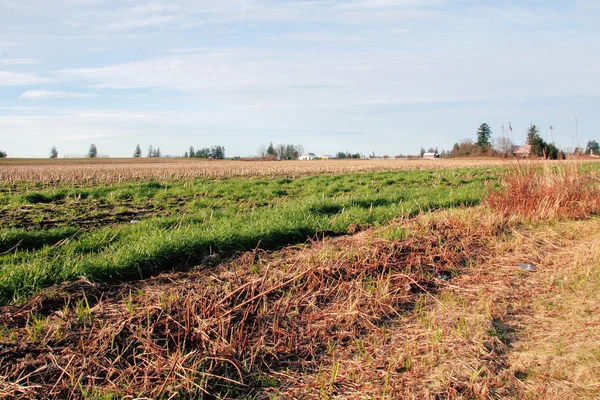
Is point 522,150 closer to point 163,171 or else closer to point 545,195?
point 545,195

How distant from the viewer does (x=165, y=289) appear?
4.60 m

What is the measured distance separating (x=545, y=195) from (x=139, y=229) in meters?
7.21

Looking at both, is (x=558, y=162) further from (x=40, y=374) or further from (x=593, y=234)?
(x=40, y=374)

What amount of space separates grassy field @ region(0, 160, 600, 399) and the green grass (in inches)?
1.6

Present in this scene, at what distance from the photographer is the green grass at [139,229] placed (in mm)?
5043

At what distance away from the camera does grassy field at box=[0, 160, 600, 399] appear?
10.6ft

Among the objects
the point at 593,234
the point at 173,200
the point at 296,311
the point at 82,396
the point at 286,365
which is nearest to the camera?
the point at 82,396

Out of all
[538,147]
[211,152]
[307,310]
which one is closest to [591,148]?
[538,147]

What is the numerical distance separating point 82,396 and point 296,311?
1.94 meters

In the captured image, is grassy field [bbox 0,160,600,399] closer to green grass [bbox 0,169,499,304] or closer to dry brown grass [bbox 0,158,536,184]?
green grass [bbox 0,169,499,304]

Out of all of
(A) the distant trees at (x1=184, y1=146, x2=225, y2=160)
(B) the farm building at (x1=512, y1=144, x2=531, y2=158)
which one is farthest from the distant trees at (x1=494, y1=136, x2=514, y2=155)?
(A) the distant trees at (x1=184, y1=146, x2=225, y2=160)

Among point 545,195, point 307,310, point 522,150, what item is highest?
point 522,150

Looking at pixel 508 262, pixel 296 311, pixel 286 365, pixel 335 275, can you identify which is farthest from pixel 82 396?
pixel 508 262

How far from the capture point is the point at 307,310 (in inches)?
171
